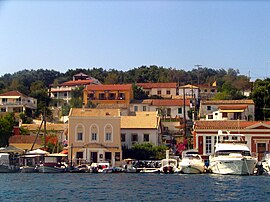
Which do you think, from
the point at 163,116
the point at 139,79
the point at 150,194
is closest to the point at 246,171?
the point at 150,194

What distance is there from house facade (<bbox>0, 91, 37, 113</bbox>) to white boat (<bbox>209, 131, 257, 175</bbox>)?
52.9 meters

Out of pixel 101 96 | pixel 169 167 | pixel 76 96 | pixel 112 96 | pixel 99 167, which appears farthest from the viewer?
pixel 76 96

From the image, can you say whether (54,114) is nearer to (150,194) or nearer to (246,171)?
(246,171)

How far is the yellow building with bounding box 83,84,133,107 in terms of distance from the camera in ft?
327

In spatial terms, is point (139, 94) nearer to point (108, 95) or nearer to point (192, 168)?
point (108, 95)

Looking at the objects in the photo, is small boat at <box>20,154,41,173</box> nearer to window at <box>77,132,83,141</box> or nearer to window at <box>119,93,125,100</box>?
window at <box>77,132,83,141</box>

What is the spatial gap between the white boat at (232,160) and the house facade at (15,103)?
5291cm

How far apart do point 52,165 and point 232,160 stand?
19304 mm

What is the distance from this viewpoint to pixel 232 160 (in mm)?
53469

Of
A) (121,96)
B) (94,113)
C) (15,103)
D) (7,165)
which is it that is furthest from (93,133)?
(15,103)

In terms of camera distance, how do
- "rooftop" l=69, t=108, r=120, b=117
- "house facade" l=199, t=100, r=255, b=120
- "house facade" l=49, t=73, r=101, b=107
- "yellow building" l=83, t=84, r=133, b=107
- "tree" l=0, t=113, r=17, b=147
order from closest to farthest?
"rooftop" l=69, t=108, r=120, b=117, "tree" l=0, t=113, r=17, b=147, "house facade" l=199, t=100, r=255, b=120, "yellow building" l=83, t=84, r=133, b=107, "house facade" l=49, t=73, r=101, b=107

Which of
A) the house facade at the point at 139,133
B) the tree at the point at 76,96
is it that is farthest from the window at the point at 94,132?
the tree at the point at 76,96

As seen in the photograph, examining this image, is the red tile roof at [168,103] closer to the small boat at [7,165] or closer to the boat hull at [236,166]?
the small boat at [7,165]

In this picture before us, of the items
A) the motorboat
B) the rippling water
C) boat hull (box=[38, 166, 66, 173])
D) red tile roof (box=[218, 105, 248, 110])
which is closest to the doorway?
the motorboat
